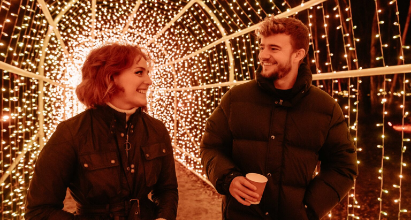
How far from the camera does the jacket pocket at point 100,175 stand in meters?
1.67

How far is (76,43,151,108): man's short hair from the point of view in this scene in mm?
1785

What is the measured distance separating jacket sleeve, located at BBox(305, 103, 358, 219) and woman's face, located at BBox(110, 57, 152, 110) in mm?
1222

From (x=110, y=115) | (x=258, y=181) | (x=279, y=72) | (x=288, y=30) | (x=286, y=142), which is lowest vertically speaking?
(x=258, y=181)

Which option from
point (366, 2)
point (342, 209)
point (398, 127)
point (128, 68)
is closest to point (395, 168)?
point (398, 127)

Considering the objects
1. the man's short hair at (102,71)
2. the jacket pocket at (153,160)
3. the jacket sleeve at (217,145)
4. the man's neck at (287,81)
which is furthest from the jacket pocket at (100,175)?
the man's neck at (287,81)

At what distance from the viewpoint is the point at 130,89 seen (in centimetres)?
185

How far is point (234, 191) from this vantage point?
1809 mm

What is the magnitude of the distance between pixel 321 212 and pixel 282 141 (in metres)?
0.52

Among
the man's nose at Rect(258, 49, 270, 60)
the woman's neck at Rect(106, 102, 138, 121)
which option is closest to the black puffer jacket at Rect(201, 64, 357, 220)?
the man's nose at Rect(258, 49, 270, 60)

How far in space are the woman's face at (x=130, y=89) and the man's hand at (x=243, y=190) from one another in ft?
2.43

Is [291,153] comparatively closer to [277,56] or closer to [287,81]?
[287,81]

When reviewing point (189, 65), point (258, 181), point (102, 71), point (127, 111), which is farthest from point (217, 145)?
point (189, 65)

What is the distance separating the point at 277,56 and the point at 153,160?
106 cm

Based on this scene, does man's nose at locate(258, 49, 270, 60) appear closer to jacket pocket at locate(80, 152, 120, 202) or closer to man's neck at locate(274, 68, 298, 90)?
man's neck at locate(274, 68, 298, 90)
